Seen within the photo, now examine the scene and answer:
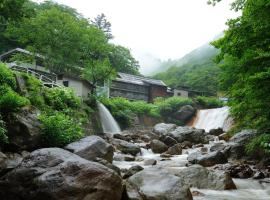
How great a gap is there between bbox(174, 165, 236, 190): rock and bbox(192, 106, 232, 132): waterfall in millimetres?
26403

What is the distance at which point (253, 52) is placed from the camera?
955 cm

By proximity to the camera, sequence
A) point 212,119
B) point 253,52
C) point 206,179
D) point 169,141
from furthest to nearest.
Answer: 1. point 212,119
2. point 169,141
3. point 206,179
4. point 253,52

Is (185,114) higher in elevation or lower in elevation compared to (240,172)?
higher

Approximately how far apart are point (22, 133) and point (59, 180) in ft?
22.8

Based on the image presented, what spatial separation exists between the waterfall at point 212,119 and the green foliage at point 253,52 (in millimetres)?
25261

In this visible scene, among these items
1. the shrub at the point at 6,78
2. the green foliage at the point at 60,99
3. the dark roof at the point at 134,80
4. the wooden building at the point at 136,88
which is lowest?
the green foliage at the point at 60,99

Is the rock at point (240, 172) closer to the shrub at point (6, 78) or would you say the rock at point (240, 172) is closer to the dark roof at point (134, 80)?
the shrub at point (6, 78)

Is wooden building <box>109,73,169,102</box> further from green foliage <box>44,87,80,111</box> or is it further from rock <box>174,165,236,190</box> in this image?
rock <box>174,165,236,190</box>

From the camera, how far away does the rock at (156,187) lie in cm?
702

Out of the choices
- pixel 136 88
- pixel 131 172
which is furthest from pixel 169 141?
pixel 136 88

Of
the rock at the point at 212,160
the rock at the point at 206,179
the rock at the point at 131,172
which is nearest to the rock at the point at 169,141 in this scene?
the rock at the point at 212,160

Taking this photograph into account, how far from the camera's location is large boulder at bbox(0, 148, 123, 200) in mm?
5797

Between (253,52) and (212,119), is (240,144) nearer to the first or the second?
(253,52)

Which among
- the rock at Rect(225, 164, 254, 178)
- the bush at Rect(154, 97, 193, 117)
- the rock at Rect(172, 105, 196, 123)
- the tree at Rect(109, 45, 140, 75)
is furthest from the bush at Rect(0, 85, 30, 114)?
the tree at Rect(109, 45, 140, 75)
